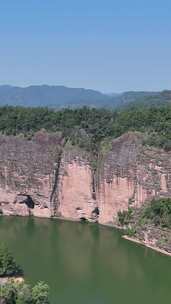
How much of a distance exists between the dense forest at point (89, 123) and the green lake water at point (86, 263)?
473 cm

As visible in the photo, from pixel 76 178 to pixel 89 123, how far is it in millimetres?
3550

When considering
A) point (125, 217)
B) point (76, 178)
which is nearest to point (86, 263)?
point (125, 217)

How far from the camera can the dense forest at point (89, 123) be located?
2912 centimetres

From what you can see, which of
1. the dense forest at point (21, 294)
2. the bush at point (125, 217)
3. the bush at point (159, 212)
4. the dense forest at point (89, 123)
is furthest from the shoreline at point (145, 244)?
the dense forest at point (21, 294)

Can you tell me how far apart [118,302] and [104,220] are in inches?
394

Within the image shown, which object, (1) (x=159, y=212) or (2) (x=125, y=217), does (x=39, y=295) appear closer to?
(1) (x=159, y=212)

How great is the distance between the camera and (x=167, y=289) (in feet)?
65.4

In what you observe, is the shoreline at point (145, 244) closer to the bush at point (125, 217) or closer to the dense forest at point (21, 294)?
the bush at point (125, 217)

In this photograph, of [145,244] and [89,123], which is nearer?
[145,244]

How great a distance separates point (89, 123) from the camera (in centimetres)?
3123

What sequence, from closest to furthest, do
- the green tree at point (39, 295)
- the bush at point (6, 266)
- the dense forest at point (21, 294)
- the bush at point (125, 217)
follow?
1. the dense forest at point (21, 294)
2. the green tree at point (39, 295)
3. the bush at point (6, 266)
4. the bush at point (125, 217)

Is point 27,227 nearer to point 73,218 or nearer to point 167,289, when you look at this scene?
point 73,218

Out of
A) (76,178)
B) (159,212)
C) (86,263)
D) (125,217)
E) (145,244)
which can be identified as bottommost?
(86,263)

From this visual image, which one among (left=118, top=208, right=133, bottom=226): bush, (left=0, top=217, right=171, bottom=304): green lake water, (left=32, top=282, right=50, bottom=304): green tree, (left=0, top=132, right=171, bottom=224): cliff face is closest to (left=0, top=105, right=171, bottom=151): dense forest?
(left=0, top=132, right=171, bottom=224): cliff face
